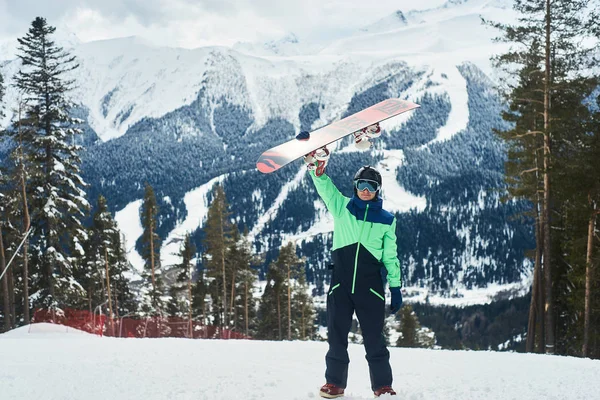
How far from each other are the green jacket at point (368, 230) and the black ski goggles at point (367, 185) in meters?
0.13

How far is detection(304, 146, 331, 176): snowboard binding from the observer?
6664 mm

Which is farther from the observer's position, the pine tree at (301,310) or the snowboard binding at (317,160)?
the pine tree at (301,310)

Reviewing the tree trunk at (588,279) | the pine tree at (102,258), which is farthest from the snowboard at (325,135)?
the pine tree at (102,258)

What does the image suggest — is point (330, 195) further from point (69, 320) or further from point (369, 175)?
point (69, 320)

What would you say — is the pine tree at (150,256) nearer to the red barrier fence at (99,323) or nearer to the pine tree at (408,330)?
the red barrier fence at (99,323)

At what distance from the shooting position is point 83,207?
2405 centimetres

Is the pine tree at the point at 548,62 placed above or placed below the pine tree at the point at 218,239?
above

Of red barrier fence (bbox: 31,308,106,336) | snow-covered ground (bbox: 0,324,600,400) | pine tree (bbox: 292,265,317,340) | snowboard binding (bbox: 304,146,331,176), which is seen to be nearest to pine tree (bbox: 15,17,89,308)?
red barrier fence (bbox: 31,308,106,336)

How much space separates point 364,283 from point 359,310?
1.02 ft

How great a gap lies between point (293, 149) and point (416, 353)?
5.89 m

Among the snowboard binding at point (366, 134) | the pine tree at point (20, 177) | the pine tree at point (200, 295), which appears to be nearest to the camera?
the snowboard binding at point (366, 134)

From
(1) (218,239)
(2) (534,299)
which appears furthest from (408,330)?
(2) (534,299)

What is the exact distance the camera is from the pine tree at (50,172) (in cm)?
2256

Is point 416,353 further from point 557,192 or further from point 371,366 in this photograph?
point 557,192
